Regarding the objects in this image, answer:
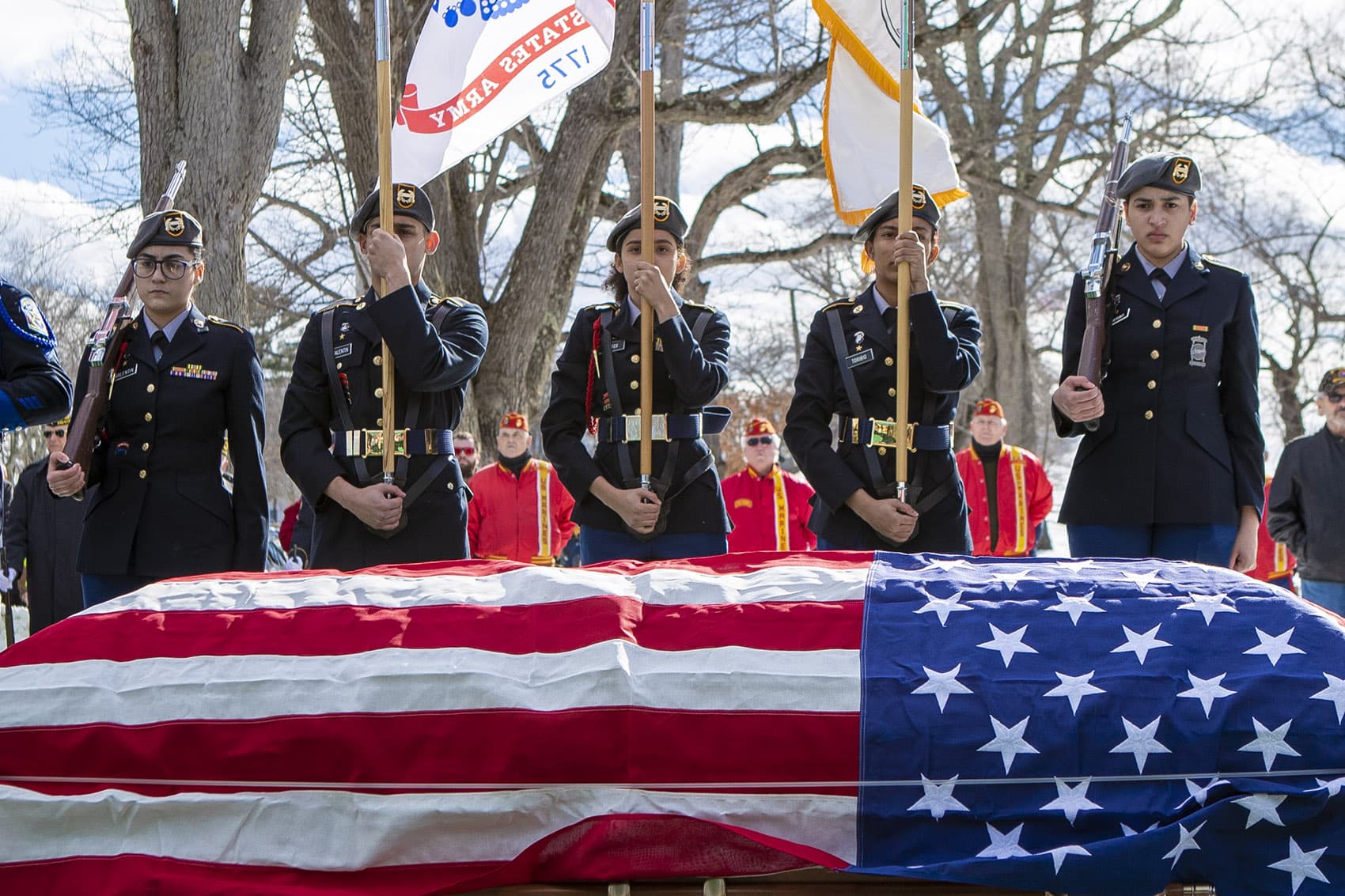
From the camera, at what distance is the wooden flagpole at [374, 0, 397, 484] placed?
171 inches

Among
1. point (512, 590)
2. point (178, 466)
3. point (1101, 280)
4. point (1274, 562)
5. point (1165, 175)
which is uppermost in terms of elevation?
point (1165, 175)

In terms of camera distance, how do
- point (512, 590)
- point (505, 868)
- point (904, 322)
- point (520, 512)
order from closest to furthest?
point (505, 868)
point (512, 590)
point (904, 322)
point (520, 512)

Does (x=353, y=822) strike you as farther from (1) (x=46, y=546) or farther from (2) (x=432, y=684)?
(1) (x=46, y=546)

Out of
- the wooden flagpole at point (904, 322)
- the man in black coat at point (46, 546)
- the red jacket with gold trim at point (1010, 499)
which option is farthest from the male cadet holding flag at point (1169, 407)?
the red jacket with gold trim at point (1010, 499)

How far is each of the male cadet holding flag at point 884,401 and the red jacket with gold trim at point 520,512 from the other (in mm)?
5681

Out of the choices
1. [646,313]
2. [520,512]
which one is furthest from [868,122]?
[520,512]

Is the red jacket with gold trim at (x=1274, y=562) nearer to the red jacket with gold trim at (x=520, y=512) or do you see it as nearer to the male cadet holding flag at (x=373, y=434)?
the red jacket with gold trim at (x=520, y=512)

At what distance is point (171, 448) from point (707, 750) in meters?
2.72

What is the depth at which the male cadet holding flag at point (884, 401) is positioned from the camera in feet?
14.3

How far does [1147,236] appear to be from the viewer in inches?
174

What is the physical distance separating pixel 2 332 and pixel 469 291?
7.79 metres

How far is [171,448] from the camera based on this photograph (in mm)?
4668

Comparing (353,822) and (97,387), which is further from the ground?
(97,387)

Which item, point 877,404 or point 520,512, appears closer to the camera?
point 877,404
